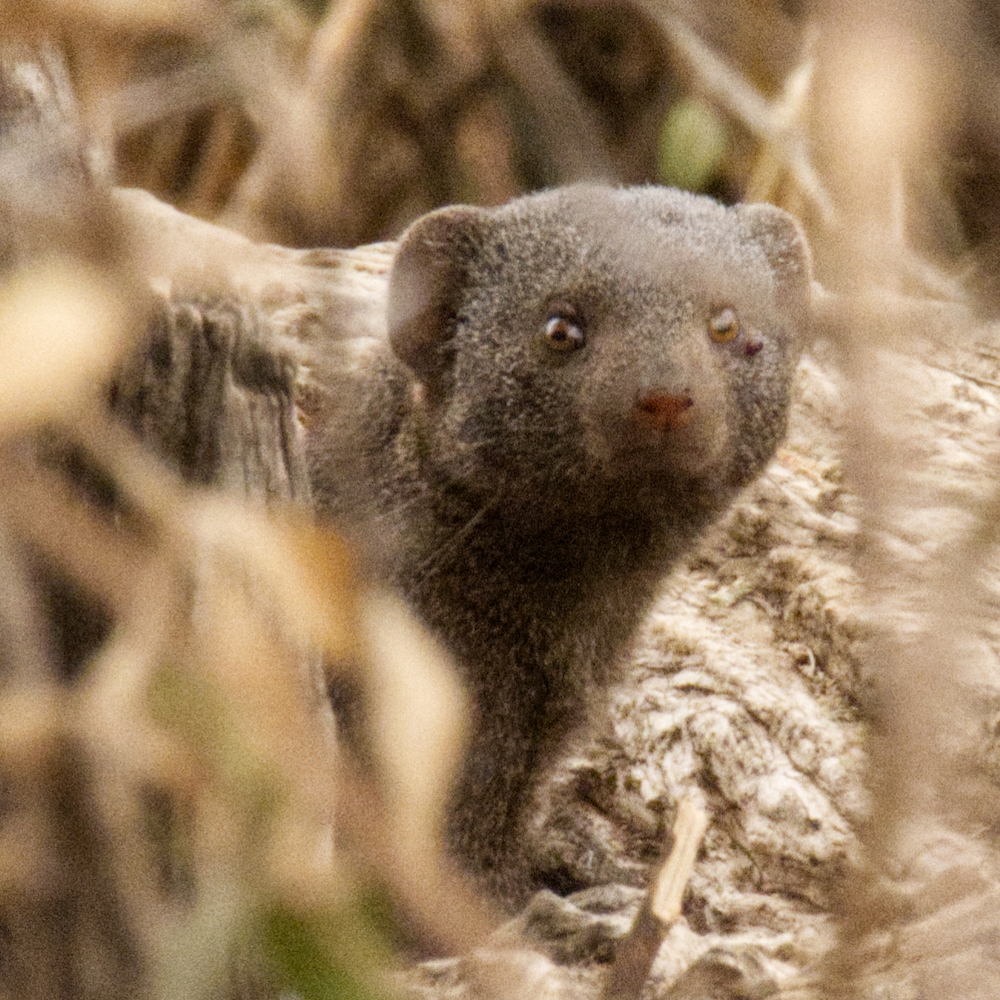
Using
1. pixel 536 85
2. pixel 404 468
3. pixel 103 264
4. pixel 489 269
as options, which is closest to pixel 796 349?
pixel 489 269

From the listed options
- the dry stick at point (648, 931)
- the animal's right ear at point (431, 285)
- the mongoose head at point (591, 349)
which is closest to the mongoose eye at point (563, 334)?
the mongoose head at point (591, 349)

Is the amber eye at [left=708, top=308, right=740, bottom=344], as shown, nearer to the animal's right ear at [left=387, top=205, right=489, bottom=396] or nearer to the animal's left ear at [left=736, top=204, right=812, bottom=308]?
the animal's left ear at [left=736, top=204, right=812, bottom=308]

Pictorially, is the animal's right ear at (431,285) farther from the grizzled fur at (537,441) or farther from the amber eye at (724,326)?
the amber eye at (724,326)

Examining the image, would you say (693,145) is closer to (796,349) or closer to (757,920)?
(796,349)

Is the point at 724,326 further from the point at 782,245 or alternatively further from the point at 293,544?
the point at 293,544

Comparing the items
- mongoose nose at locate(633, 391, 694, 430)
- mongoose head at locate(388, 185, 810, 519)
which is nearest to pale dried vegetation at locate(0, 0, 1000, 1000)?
mongoose head at locate(388, 185, 810, 519)

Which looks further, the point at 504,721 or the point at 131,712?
the point at 504,721
